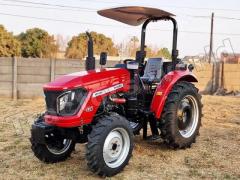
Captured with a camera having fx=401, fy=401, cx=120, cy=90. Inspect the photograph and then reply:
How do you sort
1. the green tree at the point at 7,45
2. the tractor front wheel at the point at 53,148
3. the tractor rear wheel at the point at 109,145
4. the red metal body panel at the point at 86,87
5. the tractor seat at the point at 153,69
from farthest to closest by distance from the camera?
the green tree at the point at 7,45 → the tractor seat at the point at 153,69 → the tractor front wheel at the point at 53,148 → the red metal body panel at the point at 86,87 → the tractor rear wheel at the point at 109,145

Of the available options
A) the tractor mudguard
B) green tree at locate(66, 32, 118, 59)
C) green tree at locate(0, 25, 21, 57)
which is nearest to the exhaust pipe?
the tractor mudguard

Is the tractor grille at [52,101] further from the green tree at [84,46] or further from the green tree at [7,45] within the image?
the green tree at [84,46]

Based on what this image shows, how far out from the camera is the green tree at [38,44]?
30656 mm

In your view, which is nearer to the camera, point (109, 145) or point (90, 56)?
point (109, 145)

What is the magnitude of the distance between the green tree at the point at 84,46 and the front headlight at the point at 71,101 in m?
25.7

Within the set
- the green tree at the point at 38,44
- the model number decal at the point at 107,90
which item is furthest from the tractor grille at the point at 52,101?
the green tree at the point at 38,44

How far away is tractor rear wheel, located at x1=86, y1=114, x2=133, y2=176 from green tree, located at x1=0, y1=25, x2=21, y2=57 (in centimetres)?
2203

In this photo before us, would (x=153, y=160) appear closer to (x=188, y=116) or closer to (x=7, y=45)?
(x=188, y=116)

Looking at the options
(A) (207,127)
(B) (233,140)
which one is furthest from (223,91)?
(B) (233,140)

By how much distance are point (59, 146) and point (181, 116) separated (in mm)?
1952

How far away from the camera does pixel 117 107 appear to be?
18.5 feet

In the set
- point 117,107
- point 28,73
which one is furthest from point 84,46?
point 117,107

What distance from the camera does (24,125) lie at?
28.0 feet

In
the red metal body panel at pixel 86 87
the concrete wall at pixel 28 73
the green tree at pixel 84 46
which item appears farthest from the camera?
the green tree at pixel 84 46
